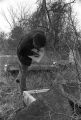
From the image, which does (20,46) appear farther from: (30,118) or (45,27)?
(45,27)

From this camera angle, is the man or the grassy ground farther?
the man

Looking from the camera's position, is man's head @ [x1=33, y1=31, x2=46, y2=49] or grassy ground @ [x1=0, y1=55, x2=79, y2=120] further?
man's head @ [x1=33, y1=31, x2=46, y2=49]

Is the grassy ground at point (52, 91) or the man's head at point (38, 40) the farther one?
the man's head at point (38, 40)

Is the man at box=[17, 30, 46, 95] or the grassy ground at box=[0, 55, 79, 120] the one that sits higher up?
the man at box=[17, 30, 46, 95]

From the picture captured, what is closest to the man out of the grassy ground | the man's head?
the man's head

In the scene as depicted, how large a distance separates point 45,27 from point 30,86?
9.50 feet

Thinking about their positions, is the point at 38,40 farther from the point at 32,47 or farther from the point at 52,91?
the point at 52,91

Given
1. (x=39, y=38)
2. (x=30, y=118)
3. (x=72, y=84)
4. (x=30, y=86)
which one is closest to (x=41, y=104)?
(x=30, y=118)

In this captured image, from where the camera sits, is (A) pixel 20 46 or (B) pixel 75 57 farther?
(A) pixel 20 46

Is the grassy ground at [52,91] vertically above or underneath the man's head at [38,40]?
underneath

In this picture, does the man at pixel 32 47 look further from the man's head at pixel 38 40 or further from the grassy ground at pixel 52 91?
the grassy ground at pixel 52 91

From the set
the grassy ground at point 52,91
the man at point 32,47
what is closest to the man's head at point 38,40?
the man at point 32,47

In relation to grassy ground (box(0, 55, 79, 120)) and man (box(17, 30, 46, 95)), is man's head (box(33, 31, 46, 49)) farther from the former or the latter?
grassy ground (box(0, 55, 79, 120))

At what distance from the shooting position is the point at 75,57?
184 cm
